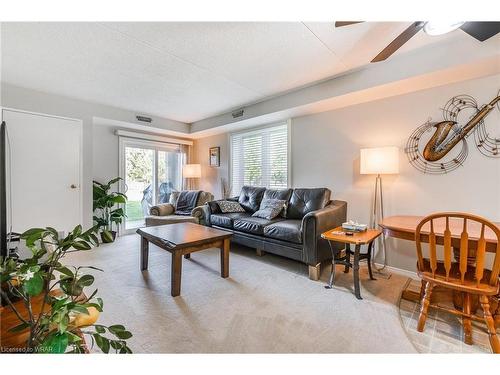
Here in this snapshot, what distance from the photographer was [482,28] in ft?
4.92

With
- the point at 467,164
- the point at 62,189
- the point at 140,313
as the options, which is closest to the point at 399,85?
the point at 467,164

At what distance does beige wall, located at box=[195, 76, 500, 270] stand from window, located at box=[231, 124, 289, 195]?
0.88ft

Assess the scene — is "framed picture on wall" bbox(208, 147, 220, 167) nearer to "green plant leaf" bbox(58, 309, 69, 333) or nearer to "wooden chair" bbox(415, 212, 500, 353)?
"wooden chair" bbox(415, 212, 500, 353)

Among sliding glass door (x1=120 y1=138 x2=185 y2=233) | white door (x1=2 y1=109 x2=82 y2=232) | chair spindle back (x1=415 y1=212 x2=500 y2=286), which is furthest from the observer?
sliding glass door (x1=120 y1=138 x2=185 y2=233)

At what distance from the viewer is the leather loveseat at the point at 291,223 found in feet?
8.14

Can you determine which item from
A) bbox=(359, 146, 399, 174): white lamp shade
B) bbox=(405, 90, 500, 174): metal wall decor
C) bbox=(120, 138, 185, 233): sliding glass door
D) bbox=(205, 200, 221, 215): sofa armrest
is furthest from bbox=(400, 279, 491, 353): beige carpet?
bbox=(120, 138, 185, 233): sliding glass door

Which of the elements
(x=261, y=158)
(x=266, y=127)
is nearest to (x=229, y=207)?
(x=261, y=158)

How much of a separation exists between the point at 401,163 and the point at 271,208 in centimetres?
171

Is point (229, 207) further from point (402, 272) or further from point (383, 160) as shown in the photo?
point (402, 272)

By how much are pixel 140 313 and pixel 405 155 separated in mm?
3139

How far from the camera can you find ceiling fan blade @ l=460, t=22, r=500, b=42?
1.44m

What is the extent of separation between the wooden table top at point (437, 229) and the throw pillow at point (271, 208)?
4.66 feet

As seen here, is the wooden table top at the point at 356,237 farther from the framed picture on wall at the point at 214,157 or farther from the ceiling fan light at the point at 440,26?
the framed picture on wall at the point at 214,157

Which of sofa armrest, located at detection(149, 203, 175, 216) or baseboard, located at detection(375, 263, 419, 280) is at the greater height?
sofa armrest, located at detection(149, 203, 175, 216)
